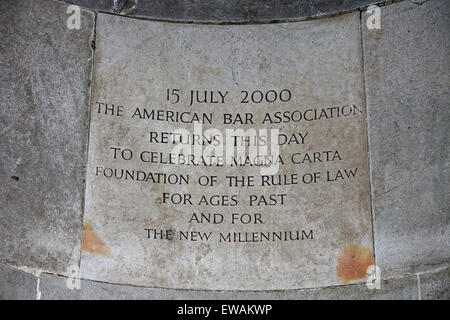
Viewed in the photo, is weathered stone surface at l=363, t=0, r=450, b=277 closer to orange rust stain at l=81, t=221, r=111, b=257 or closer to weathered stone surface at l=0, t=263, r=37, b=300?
orange rust stain at l=81, t=221, r=111, b=257

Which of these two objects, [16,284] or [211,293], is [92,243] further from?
[211,293]

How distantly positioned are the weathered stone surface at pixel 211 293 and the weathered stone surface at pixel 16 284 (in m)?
0.07

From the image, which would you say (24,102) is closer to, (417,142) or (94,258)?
(94,258)

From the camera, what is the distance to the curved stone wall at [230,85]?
5797 millimetres

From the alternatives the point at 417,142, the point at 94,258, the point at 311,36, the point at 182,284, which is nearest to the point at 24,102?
the point at 94,258

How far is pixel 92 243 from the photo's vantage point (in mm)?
5941

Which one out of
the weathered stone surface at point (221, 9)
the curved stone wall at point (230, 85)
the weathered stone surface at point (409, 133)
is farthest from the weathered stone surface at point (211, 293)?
the weathered stone surface at point (221, 9)

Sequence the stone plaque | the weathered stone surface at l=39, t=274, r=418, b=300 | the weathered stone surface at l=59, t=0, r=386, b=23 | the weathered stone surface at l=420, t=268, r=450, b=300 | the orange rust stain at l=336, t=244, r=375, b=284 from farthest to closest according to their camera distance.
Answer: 1. the weathered stone surface at l=59, t=0, r=386, b=23
2. the stone plaque
3. the orange rust stain at l=336, t=244, r=375, b=284
4. the weathered stone surface at l=39, t=274, r=418, b=300
5. the weathered stone surface at l=420, t=268, r=450, b=300

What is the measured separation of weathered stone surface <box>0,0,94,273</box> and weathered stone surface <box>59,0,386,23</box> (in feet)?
1.04

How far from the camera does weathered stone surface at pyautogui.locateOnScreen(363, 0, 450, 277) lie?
5.78 meters

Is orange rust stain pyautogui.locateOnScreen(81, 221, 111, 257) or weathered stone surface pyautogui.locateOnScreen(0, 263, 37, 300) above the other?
orange rust stain pyautogui.locateOnScreen(81, 221, 111, 257)

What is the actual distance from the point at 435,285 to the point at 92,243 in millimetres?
2318

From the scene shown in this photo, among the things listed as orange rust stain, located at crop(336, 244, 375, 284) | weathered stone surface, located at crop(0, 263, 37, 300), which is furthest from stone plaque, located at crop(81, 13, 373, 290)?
weathered stone surface, located at crop(0, 263, 37, 300)

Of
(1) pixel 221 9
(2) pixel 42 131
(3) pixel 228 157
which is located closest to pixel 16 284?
(2) pixel 42 131
